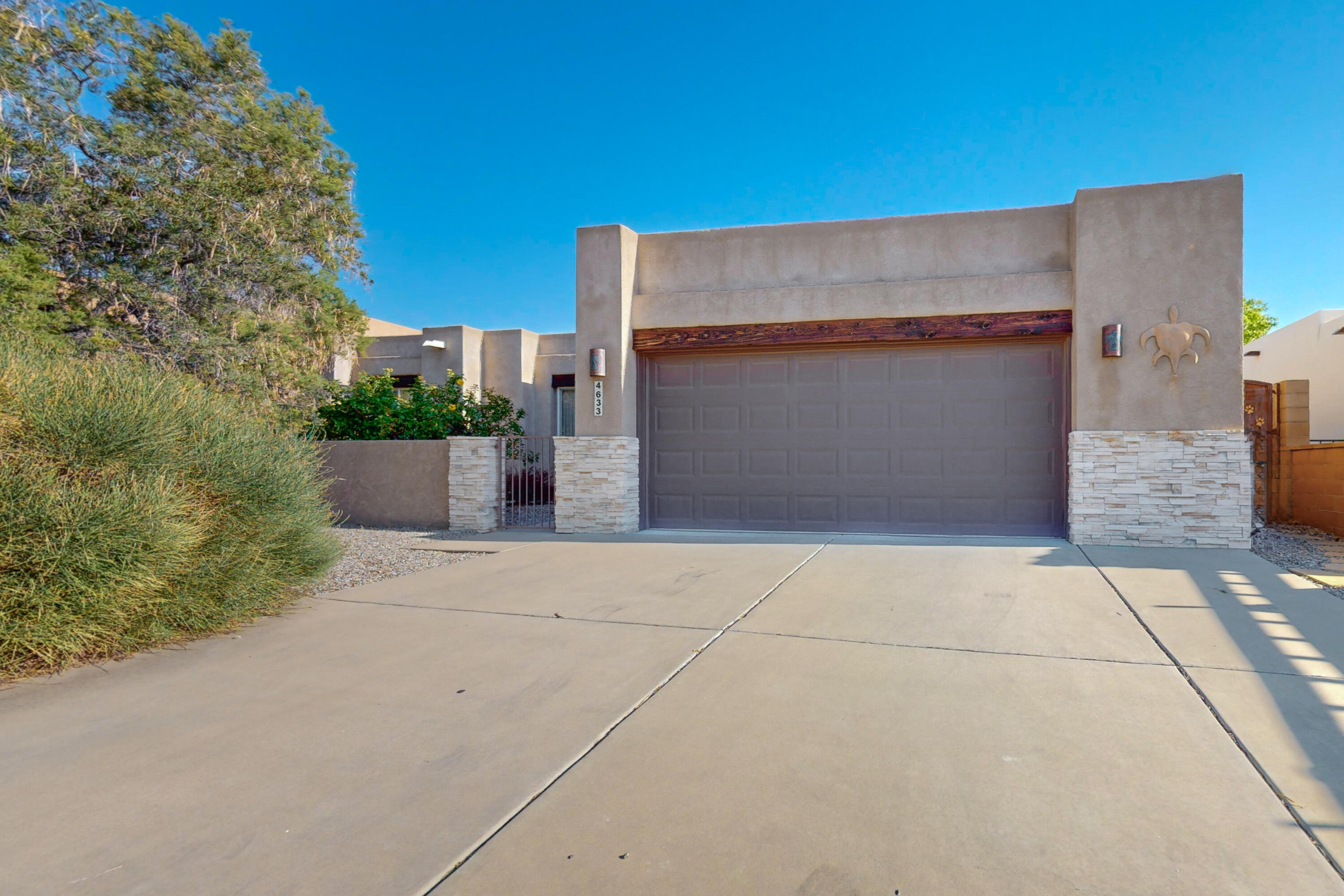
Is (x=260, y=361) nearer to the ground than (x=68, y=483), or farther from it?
farther from it

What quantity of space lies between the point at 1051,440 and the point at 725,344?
4.14 meters

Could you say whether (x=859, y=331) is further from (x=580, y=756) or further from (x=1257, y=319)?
(x=1257, y=319)

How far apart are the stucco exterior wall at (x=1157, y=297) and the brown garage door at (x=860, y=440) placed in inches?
24.9

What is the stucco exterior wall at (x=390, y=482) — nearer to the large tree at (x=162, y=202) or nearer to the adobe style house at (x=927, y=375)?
the adobe style house at (x=927, y=375)

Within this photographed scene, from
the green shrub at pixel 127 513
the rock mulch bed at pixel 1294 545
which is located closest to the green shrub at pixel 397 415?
the green shrub at pixel 127 513

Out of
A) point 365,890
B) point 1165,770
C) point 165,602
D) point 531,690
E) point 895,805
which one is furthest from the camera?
point 165,602

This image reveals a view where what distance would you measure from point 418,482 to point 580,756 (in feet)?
26.8

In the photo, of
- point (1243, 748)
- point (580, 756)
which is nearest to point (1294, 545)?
point (1243, 748)

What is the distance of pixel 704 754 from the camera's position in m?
2.71

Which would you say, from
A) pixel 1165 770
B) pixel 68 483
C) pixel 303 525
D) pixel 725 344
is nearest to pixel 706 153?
pixel 725 344

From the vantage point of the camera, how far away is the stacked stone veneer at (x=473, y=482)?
968cm

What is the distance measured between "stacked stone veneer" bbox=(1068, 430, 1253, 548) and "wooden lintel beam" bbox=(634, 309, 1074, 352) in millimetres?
1389

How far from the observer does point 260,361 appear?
45.1 ft

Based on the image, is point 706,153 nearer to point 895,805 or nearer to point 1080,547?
point 1080,547
